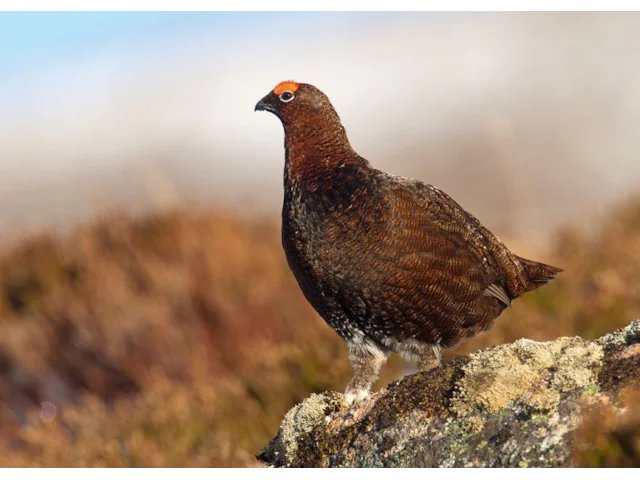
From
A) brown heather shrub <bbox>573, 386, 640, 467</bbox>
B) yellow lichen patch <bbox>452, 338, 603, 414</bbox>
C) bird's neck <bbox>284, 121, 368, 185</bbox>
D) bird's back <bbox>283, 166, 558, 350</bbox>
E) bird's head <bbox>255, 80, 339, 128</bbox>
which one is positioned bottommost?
brown heather shrub <bbox>573, 386, 640, 467</bbox>

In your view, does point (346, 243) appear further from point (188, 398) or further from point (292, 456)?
point (188, 398)

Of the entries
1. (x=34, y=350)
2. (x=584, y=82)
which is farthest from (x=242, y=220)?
(x=584, y=82)

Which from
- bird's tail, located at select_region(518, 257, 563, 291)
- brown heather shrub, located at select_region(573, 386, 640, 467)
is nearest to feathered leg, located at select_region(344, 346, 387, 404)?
bird's tail, located at select_region(518, 257, 563, 291)

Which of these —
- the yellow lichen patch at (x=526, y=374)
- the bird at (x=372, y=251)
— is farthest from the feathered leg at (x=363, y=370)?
the yellow lichen patch at (x=526, y=374)

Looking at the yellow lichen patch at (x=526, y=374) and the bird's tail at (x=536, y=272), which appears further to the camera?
the bird's tail at (x=536, y=272)

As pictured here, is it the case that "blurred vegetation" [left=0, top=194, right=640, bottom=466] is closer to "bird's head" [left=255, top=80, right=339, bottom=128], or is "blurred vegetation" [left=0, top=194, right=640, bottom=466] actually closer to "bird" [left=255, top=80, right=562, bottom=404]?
"bird" [left=255, top=80, right=562, bottom=404]

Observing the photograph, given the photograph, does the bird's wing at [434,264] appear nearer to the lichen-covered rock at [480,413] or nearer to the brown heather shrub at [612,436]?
the lichen-covered rock at [480,413]
